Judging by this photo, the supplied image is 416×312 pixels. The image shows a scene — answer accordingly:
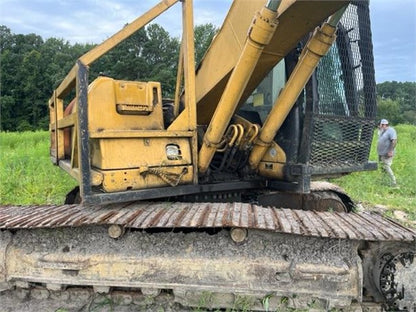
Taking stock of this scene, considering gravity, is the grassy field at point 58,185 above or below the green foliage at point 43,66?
below

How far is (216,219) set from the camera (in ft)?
8.75

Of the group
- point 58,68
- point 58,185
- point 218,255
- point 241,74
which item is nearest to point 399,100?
point 58,68

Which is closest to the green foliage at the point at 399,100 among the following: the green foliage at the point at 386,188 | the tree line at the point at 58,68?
the tree line at the point at 58,68

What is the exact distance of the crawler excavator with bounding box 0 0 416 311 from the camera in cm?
267

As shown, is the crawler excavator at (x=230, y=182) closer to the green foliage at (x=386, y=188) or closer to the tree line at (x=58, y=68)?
the green foliage at (x=386, y=188)

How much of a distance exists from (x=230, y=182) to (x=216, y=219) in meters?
0.86

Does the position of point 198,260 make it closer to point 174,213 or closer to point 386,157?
point 174,213

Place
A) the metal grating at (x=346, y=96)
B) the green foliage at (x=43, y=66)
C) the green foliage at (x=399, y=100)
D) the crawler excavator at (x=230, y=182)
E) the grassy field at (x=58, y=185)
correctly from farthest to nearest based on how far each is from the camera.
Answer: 1. the green foliage at (x=399, y=100)
2. the green foliage at (x=43, y=66)
3. the grassy field at (x=58, y=185)
4. the metal grating at (x=346, y=96)
5. the crawler excavator at (x=230, y=182)

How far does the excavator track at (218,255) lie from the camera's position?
2633 millimetres

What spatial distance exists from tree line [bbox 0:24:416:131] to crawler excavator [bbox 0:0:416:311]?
18766 millimetres

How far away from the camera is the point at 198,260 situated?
8.91 feet

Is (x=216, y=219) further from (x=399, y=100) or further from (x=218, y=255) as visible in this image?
(x=399, y=100)

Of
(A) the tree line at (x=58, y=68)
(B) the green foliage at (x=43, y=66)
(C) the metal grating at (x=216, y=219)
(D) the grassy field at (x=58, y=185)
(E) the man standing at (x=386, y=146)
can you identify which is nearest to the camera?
(C) the metal grating at (x=216, y=219)

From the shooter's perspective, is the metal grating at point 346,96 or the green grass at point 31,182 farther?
the green grass at point 31,182
